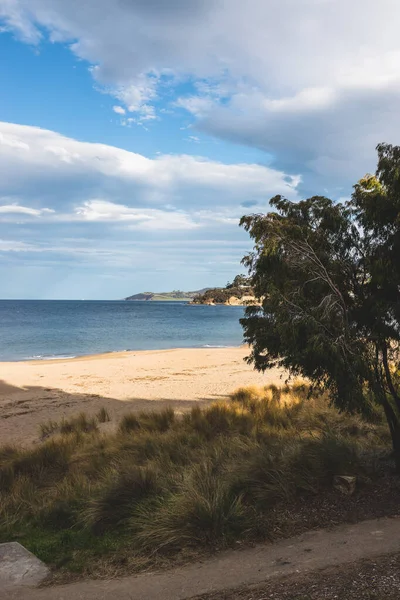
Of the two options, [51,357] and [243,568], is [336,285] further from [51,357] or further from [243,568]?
[51,357]

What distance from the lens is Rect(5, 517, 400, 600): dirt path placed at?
4.34 m

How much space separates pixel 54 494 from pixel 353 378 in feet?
16.2

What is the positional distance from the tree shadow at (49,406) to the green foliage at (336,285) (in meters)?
7.32

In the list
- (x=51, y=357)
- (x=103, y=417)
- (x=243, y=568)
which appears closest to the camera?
(x=243, y=568)

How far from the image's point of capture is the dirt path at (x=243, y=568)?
4336 mm

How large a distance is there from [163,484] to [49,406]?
10743 millimetres

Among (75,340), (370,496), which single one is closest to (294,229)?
(370,496)

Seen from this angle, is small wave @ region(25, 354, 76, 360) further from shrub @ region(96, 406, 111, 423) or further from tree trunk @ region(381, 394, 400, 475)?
tree trunk @ region(381, 394, 400, 475)

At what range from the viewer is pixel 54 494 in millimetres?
7469

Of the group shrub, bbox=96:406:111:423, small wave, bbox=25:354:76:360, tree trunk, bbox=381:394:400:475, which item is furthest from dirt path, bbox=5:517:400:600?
small wave, bbox=25:354:76:360

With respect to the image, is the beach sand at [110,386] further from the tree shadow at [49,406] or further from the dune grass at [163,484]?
the dune grass at [163,484]

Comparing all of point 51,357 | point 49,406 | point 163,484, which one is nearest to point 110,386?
point 49,406

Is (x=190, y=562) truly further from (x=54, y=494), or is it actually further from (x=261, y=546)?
(x=54, y=494)

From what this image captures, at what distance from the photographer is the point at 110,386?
791 inches
